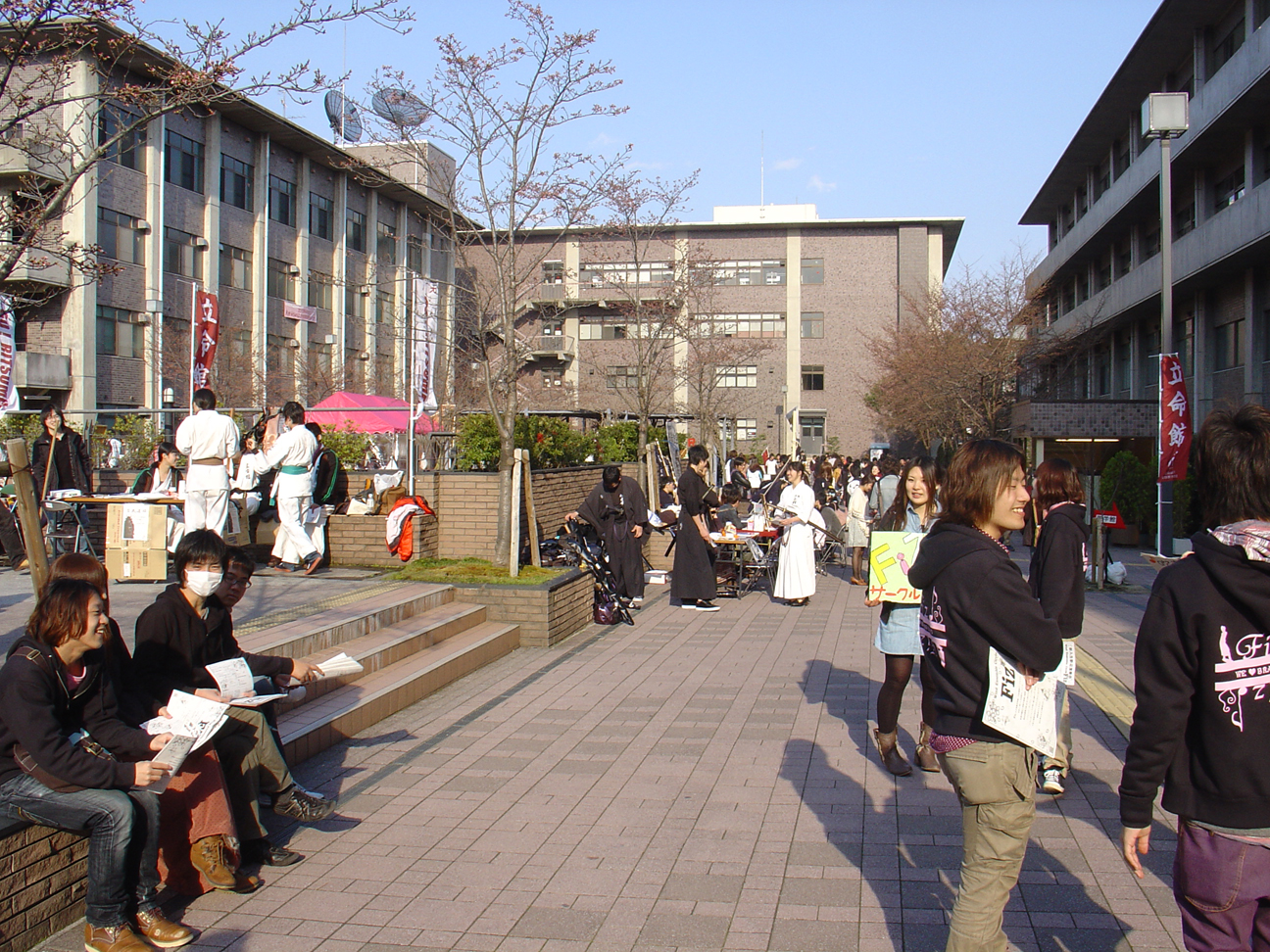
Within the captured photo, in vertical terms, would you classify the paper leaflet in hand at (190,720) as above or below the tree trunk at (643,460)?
below

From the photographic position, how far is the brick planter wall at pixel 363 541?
12.2m

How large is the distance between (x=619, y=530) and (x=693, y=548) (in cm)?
102

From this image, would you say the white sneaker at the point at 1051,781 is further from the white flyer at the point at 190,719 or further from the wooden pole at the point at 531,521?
the wooden pole at the point at 531,521

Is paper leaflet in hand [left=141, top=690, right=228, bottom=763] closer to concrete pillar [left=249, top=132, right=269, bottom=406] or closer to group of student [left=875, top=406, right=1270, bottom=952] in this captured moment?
group of student [left=875, top=406, right=1270, bottom=952]

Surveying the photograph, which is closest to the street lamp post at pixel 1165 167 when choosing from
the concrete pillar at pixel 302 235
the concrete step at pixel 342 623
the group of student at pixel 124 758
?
the concrete step at pixel 342 623

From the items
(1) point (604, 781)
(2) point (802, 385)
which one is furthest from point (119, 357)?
(2) point (802, 385)

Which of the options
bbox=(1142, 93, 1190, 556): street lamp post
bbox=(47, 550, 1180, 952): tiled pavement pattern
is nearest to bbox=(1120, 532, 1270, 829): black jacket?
Result: bbox=(47, 550, 1180, 952): tiled pavement pattern

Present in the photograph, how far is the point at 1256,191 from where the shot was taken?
2125cm

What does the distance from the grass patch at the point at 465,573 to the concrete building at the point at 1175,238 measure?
40.1 feet

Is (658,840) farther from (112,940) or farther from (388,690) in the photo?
(388,690)

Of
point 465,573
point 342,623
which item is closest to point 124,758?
point 342,623

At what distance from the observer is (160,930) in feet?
12.6

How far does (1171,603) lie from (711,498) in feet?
32.8

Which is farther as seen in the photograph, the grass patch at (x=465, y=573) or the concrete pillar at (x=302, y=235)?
the concrete pillar at (x=302, y=235)
